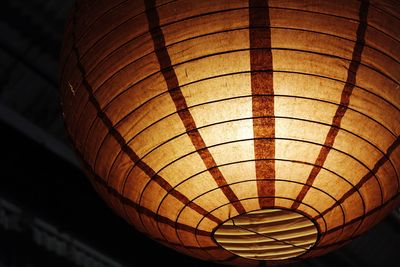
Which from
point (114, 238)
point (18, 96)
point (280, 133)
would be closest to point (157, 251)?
point (114, 238)

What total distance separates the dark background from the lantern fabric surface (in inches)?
52.2

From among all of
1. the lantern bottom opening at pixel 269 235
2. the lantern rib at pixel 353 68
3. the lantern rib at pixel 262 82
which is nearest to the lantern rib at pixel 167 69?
the lantern rib at pixel 262 82

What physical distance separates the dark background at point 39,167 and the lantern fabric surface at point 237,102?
1.32m

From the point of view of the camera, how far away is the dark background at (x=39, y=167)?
2.80m

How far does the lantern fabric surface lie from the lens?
4.11ft

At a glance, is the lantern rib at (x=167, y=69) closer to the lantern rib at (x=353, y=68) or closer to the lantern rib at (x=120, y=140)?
the lantern rib at (x=120, y=140)

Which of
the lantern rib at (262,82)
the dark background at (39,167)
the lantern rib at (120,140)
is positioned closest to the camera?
the lantern rib at (262,82)

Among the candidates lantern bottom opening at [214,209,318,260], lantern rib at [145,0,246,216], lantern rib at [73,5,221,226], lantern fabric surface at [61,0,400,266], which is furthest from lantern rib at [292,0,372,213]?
lantern bottom opening at [214,209,318,260]

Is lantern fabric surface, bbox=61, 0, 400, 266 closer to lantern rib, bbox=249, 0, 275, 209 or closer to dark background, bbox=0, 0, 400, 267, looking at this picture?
lantern rib, bbox=249, 0, 275, 209

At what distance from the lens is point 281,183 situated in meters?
1.41

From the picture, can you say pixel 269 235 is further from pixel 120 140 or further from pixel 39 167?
pixel 39 167

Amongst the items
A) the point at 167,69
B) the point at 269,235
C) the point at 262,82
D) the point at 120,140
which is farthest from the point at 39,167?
the point at 262,82

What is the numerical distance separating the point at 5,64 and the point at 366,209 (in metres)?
2.32

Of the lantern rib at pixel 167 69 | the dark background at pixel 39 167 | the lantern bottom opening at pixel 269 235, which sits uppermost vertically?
the dark background at pixel 39 167
